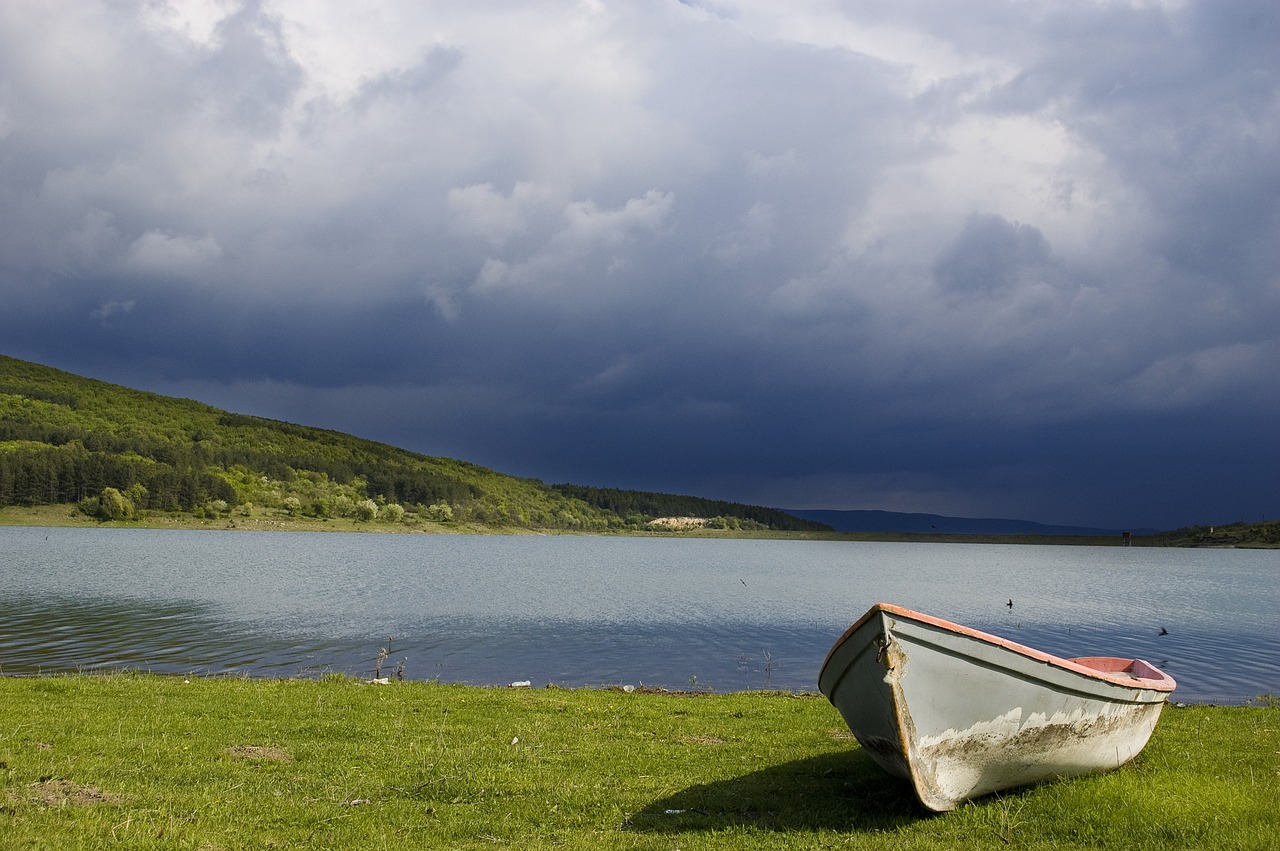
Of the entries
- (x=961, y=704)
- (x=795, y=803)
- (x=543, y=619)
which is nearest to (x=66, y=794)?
(x=795, y=803)

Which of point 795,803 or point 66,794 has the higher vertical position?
point 66,794

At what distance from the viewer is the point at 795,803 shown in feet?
37.3

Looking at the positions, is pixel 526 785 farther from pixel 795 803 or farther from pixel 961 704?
pixel 961 704

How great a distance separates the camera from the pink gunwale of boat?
955cm

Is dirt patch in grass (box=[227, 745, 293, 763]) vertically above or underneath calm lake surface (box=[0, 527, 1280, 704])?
above

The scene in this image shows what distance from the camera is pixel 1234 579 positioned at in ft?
304

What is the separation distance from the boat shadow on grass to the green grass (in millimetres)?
41

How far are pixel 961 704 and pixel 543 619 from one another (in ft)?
120

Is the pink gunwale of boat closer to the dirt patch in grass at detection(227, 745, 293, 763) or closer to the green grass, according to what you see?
the green grass

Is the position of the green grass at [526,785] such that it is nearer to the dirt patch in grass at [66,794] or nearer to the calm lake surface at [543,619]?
the dirt patch in grass at [66,794]

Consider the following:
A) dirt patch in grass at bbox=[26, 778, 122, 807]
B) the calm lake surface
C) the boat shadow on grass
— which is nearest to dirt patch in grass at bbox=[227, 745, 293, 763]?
dirt patch in grass at bbox=[26, 778, 122, 807]

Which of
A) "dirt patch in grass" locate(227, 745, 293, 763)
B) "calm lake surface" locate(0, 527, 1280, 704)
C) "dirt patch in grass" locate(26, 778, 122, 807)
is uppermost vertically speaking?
"dirt patch in grass" locate(26, 778, 122, 807)

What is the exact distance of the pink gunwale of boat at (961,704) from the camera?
9547mm

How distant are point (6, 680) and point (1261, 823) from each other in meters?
25.3
